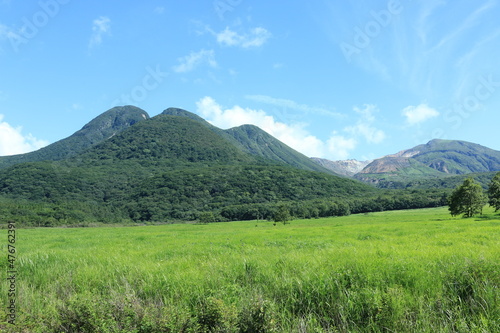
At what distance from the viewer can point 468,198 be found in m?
51.0

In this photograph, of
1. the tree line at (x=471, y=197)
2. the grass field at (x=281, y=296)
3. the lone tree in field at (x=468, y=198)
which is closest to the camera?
the grass field at (x=281, y=296)

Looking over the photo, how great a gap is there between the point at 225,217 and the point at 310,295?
15788cm

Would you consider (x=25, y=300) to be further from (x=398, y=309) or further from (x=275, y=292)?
(x=398, y=309)

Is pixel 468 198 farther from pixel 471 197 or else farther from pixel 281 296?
pixel 281 296

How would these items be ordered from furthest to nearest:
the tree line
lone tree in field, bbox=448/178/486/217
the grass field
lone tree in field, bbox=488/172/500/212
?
lone tree in field, bbox=448/178/486/217 < the tree line < lone tree in field, bbox=488/172/500/212 < the grass field

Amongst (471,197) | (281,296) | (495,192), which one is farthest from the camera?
(471,197)

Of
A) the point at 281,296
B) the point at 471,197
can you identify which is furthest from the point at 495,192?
the point at 281,296

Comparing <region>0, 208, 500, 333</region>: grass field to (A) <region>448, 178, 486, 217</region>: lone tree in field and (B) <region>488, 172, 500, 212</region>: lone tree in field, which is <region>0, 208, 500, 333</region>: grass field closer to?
(A) <region>448, 178, 486, 217</region>: lone tree in field

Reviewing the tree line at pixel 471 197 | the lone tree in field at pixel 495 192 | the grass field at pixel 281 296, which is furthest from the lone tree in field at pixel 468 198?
the grass field at pixel 281 296

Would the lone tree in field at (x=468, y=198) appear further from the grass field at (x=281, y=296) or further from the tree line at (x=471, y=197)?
the grass field at (x=281, y=296)

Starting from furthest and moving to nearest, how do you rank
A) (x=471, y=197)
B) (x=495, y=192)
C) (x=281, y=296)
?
(x=471, y=197), (x=495, y=192), (x=281, y=296)

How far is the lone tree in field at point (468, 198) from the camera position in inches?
1996

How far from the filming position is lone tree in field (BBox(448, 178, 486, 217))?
50.7 m

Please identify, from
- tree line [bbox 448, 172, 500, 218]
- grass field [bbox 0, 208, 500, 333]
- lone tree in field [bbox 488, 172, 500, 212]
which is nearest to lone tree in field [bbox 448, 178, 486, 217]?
tree line [bbox 448, 172, 500, 218]
